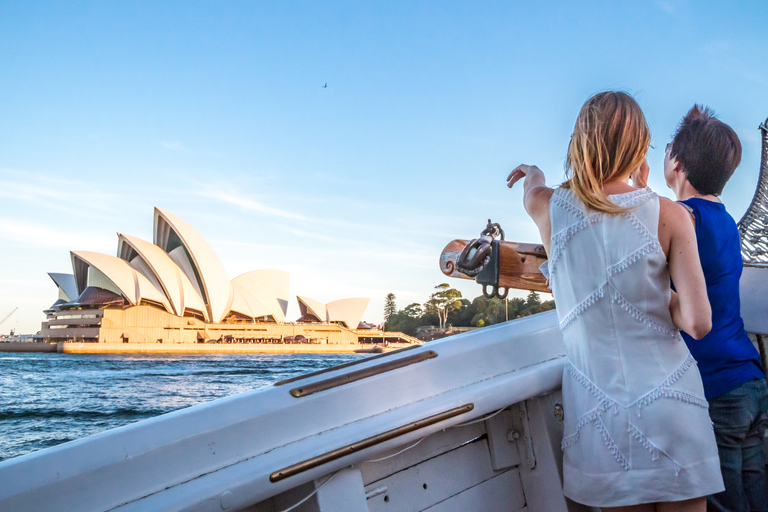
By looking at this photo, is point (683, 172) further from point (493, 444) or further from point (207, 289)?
point (207, 289)

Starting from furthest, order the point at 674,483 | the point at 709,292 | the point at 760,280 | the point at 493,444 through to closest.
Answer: the point at 760,280 → the point at 493,444 → the point at 709,292 → the point at 674,483

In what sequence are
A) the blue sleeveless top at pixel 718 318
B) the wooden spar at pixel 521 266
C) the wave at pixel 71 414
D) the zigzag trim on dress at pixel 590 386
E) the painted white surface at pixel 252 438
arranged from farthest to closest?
the wave at pixel 71 414, the wooden spar at pixel 521 266, the blue sleeveless top at pixel 718 318, the zigzag trim on dress at pixel 590 386, the painted white surface at pixel 252 438

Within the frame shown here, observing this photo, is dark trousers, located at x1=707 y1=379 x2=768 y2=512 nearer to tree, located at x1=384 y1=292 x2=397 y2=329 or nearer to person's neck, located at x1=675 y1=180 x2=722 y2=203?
person's neck, located at x1=675 y1=180 x2=722 y2=203

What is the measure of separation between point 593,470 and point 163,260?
86.1 feet

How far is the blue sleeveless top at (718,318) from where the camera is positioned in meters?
0.72

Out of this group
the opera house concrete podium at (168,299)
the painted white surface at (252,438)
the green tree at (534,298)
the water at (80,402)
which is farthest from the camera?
the opera house concrete podium at (168,299)

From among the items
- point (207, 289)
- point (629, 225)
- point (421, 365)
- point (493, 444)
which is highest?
point (207, 289)

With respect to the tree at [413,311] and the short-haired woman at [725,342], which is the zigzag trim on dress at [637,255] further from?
the tree at [413,311]

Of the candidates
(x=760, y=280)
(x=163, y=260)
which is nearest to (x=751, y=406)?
(x=760, y=280)

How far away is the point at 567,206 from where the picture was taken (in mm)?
631

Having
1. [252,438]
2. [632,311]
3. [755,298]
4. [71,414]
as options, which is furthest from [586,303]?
[71,414]

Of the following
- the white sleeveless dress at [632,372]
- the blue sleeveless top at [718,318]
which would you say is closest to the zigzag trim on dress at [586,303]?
the white sleeveless dress at [632,372]

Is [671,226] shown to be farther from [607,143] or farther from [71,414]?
[71,414]

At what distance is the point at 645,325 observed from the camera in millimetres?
599
